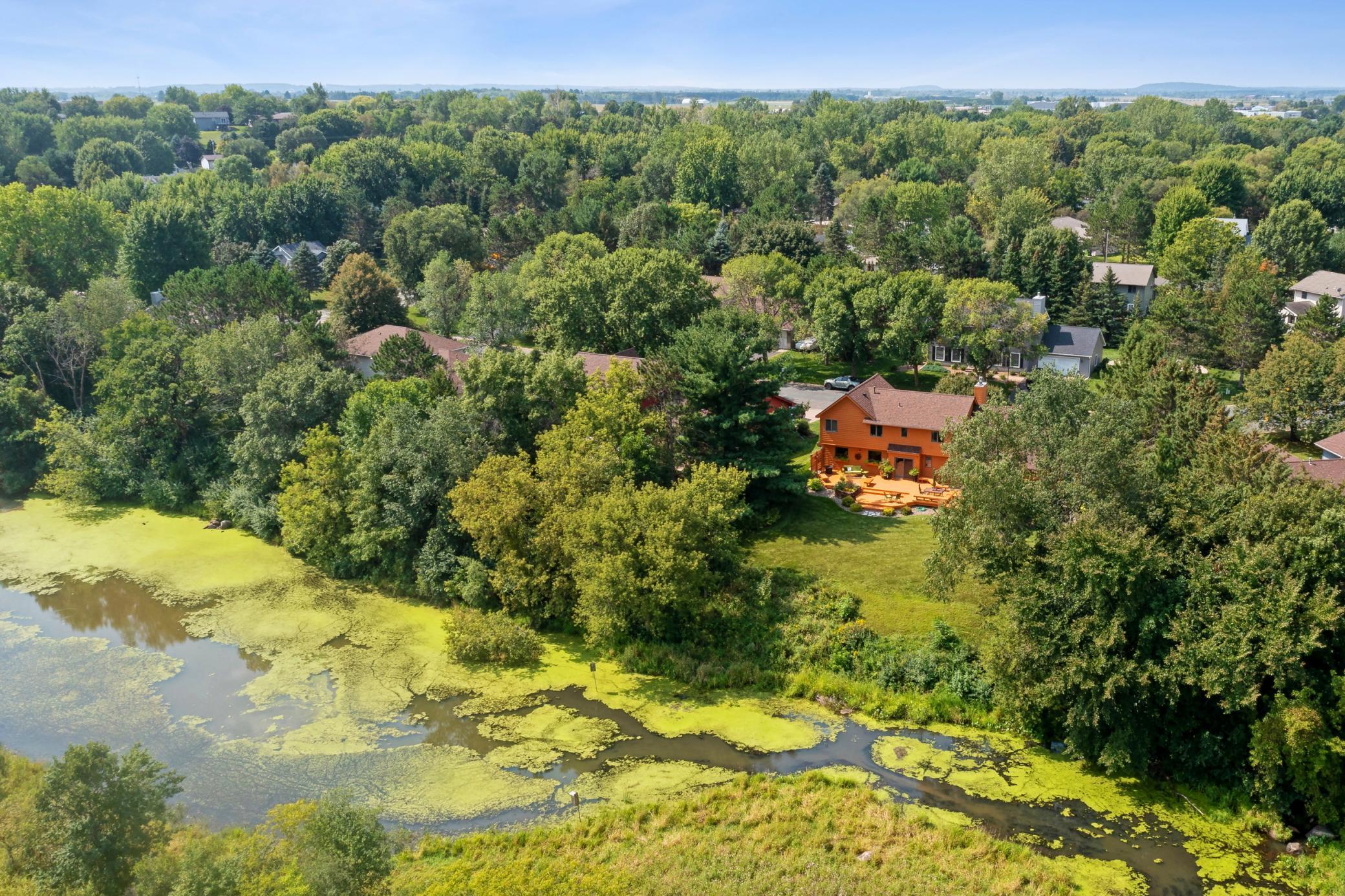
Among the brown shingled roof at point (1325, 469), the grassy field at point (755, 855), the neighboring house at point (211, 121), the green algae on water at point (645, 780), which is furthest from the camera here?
the neighboring house at point (211, 121)

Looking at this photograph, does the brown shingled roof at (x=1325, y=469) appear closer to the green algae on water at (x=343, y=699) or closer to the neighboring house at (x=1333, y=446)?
the neighboring house at (x=1333, y=446)

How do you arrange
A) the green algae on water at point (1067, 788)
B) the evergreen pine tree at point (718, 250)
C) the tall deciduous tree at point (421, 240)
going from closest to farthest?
the green algae on water at point (1067, 788) < the tall deciduous tree at point (421, 240) < the evergreen pine tree at point (718, 250)

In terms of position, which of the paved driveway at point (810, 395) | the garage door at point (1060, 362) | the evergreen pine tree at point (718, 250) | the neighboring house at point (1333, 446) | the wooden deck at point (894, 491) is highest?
the evergreen pine tree at point (718, 250)

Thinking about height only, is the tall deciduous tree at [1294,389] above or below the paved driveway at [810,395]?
above

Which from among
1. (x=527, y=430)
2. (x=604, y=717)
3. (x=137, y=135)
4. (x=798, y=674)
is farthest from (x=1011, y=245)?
(x=137, y=135)

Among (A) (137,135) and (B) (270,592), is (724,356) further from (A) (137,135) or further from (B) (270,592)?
(A) (137,135)

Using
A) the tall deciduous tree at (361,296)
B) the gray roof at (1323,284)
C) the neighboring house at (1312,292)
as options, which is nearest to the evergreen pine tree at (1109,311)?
the neighboring house at (1312,292)
